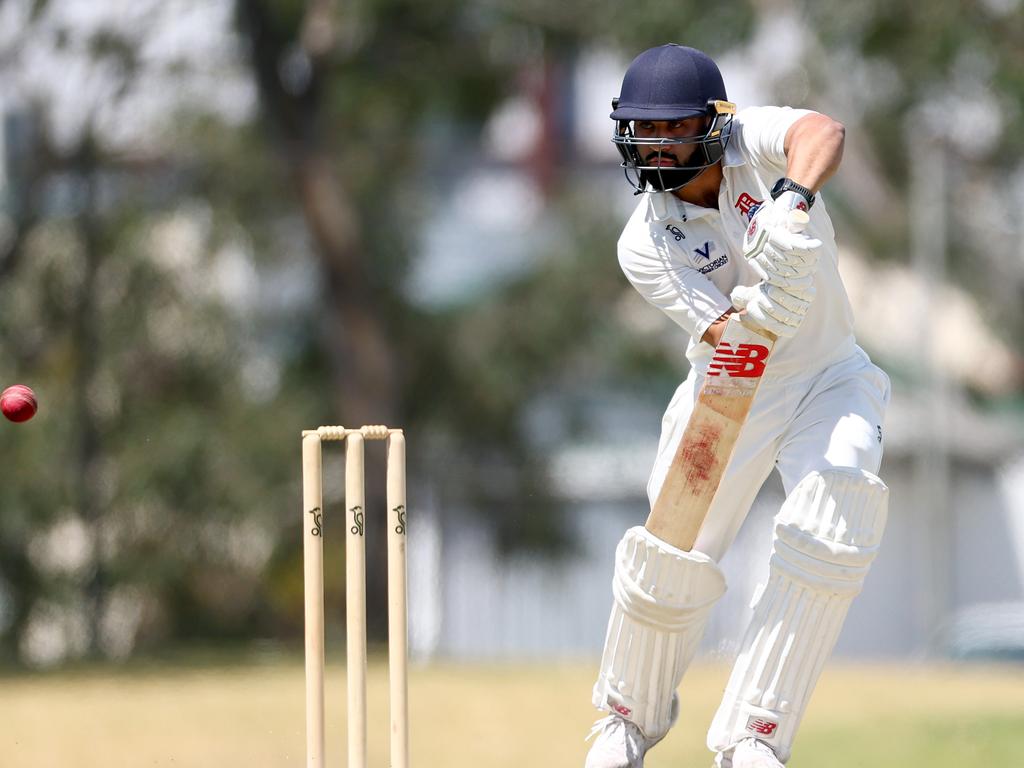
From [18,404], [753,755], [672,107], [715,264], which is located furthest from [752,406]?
[18,404]

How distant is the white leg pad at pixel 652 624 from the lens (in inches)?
146

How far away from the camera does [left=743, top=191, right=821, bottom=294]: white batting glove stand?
133 inches

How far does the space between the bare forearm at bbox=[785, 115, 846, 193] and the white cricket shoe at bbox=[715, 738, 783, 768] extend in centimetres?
113

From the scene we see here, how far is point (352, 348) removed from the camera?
1490 centimetres

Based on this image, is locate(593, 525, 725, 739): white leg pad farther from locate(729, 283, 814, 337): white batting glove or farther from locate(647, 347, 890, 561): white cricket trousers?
locate(729, 283, 814, 337): white batting glove

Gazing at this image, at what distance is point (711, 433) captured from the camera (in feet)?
12.0

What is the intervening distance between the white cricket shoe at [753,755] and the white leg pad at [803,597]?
2 centimetres

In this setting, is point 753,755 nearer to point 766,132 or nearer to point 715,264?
point 715,264

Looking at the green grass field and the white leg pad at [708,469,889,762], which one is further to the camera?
the green grass field

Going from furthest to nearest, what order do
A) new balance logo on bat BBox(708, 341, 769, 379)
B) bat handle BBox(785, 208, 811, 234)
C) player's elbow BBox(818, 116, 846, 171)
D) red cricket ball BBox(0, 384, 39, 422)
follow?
red cricket ball BBox(0, 384, 39, 422)
new balance logo on bat BBox(708, 341, 769, 379)
player's elbow BBox(818, 116, 846, 171)
bat handle BBox(785, 208, 811, 234)

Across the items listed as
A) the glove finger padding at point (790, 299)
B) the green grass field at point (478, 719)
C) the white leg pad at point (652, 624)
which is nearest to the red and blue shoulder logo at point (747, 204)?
the glove finger padding at point (790, 299)

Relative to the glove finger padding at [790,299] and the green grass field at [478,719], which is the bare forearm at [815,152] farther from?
the green grass field at [478,719]

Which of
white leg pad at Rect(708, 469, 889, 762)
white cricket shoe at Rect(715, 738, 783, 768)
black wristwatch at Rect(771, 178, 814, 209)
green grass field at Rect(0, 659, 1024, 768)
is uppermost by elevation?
black wristwatch at Rect(771, 178, 814, 209)

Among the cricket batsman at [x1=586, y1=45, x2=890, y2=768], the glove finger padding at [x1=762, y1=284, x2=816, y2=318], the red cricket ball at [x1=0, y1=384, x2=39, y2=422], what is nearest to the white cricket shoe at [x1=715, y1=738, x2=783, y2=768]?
the cricket batsman at [x1=586, y1=45, x2=890, y2=768]
